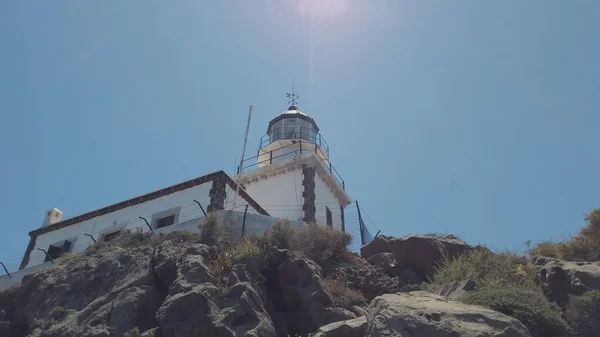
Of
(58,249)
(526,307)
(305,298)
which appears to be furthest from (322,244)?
(58,249)

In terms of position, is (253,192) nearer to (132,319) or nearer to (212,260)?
(212,260)

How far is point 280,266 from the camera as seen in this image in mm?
14234

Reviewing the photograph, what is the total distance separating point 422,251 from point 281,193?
1200 cm

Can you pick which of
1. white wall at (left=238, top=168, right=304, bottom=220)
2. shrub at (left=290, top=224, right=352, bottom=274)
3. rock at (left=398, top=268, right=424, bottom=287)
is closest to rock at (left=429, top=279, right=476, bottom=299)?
rock at (left=398, top=268, right=424, bottom=287)

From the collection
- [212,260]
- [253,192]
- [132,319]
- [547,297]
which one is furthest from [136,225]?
[547,297]

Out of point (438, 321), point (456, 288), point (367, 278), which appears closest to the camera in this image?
point (438, 321)

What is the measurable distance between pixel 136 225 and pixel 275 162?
890 cm

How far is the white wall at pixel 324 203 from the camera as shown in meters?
26.4

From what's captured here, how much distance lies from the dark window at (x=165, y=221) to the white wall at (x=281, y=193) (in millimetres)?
5574

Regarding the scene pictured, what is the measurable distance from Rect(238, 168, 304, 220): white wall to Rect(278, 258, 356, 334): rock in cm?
1127

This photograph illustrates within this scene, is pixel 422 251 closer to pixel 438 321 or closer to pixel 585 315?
pixel 585 315

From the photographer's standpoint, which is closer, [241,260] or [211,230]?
[241,260]

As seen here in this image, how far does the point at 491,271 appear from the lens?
12711 millimetres

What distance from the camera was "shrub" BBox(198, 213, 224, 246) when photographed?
17.6 metres
